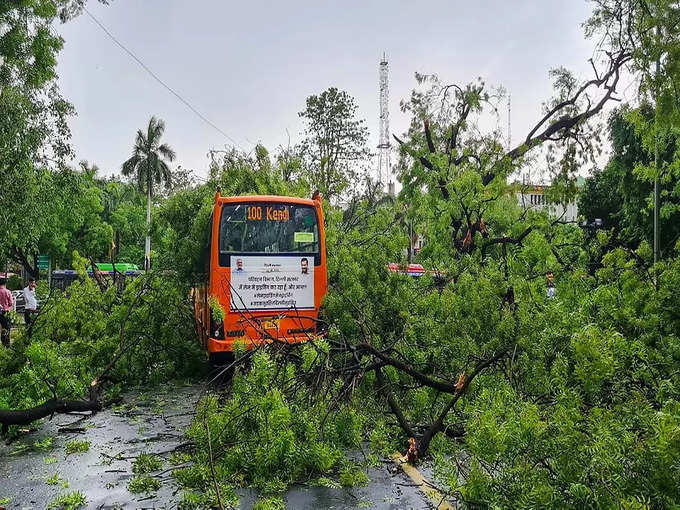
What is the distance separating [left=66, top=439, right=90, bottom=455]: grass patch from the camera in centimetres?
698

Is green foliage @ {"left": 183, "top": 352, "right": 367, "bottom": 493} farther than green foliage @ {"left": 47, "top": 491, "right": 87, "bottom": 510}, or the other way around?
green foliage @ {"left": 183, "top": 352, "right": 367, "bottom": 493}

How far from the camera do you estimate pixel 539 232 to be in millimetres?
12516

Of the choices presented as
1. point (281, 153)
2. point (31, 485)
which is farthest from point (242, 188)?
A: point (31, 485)

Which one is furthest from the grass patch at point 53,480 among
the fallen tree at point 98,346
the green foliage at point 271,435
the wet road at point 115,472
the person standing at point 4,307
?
the person standing at point 4,307

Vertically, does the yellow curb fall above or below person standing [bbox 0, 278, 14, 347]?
below

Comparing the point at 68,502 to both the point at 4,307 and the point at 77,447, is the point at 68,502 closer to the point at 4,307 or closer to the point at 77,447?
→ the point at 77,447

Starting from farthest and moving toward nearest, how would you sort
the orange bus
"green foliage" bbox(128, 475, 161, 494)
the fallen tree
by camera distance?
the orange bus, the fallen tree, "green foliage" bbox(128, 475, 161, 494)

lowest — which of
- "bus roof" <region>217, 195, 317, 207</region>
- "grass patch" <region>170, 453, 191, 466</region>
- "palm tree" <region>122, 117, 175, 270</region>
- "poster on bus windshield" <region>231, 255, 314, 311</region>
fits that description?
"grass patch" <region>170, 453, 191, 466</region>

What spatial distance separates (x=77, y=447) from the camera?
23.2 feet

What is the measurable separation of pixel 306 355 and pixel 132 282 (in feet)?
23.2

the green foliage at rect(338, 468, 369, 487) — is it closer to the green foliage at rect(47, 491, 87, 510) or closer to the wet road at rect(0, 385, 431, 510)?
the wet road at rect(0, 385, 431, 510)

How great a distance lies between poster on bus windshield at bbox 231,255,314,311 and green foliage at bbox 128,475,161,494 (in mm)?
5135

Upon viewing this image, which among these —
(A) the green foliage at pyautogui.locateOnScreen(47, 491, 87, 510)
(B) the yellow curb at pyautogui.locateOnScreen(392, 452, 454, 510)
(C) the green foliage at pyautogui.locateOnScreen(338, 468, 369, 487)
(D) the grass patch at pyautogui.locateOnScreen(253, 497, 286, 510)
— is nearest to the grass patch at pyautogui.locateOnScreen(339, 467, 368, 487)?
(C) the green foliage at pyautogui.locateOnScreen(338, 468, 369, 487)

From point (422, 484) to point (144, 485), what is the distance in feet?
7.95
